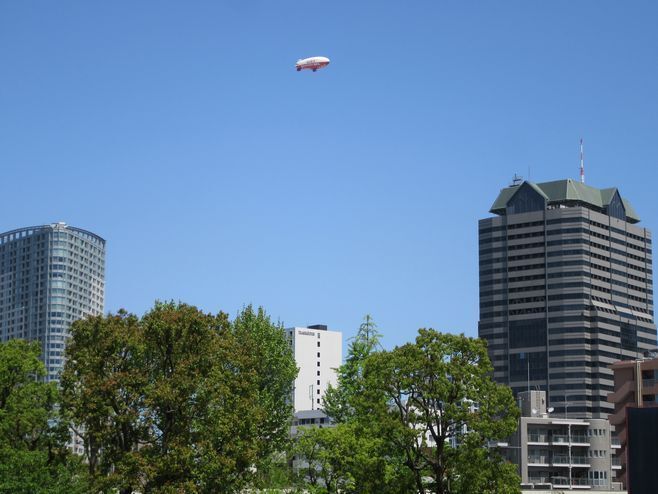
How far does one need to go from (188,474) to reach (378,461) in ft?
48.7

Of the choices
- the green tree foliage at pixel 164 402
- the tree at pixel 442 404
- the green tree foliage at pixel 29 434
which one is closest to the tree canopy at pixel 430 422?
the tree at pixel 442 404

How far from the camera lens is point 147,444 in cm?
8275

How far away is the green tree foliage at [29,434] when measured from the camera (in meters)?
81.4

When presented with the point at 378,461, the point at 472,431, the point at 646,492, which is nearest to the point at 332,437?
the point at 378,461

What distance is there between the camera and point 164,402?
81.1 meters

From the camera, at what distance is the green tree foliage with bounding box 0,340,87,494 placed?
81.4 m

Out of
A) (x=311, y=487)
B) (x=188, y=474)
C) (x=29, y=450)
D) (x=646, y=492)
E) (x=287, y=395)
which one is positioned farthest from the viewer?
(x=287, y=395)

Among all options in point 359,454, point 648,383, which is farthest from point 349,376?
point 648,383

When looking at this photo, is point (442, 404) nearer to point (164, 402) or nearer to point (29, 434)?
point (164, 402)

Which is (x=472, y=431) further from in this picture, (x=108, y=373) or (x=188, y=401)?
(x=108, y=373)

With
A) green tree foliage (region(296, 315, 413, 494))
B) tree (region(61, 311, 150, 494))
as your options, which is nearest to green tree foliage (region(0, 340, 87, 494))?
tree (region(61, 311, 150, 494))

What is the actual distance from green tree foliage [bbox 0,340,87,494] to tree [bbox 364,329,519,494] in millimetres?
23299

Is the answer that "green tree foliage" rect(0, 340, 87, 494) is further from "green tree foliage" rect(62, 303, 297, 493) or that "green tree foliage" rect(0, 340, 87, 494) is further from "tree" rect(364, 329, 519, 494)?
"tree" rect(364, 329, 519, 494)

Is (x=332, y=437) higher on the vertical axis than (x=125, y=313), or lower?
lower
